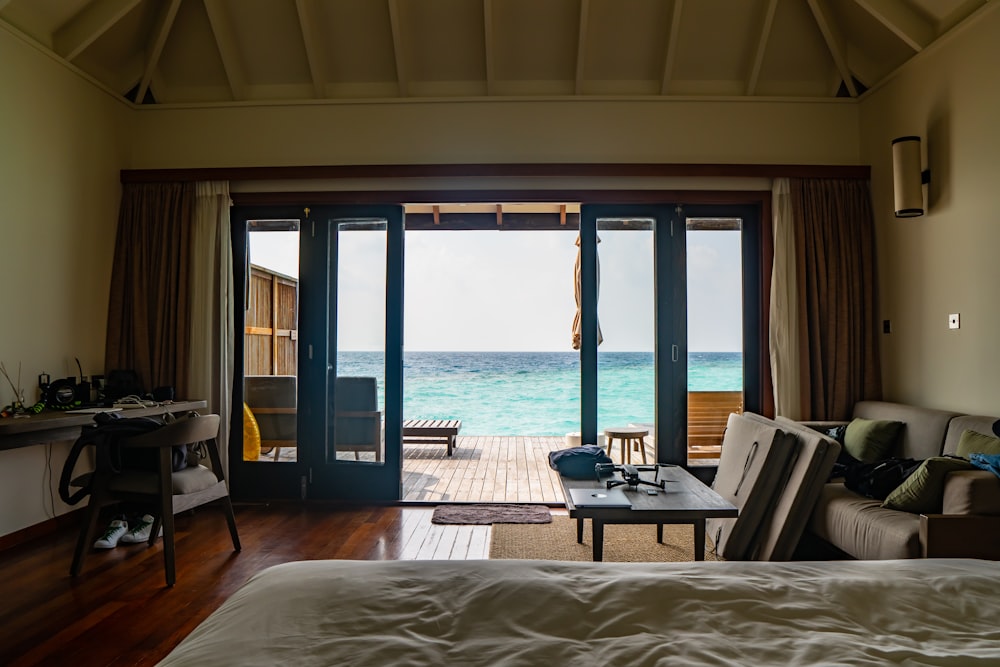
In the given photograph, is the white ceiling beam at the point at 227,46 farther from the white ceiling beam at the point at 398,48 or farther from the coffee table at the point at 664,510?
the coffee table at the point at 664,510

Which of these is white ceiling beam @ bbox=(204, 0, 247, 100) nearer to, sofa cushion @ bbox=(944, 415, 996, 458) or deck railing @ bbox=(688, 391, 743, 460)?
deck railing @ bbox=(688, 391, 743, 460)

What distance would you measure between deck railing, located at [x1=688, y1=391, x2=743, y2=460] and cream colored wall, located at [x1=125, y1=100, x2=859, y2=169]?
177 centimetres

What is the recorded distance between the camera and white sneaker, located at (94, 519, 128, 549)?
3.62 meters

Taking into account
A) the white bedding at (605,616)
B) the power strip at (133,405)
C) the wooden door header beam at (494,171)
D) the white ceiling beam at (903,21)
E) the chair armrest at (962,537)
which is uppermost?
the white ceiling beam at (903,21)

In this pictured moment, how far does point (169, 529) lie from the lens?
3057 millimetres

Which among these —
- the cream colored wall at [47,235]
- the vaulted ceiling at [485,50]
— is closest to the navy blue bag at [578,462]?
the vaulted ceiling at [485,50]

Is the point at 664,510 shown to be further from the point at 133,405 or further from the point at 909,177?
the point at 133,405

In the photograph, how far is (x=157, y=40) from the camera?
14.8 feet

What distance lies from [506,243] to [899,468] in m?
13.9

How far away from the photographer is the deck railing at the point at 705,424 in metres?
4.72

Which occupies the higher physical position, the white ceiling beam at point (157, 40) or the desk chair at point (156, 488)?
the white ceiling beam at point (157, 40)

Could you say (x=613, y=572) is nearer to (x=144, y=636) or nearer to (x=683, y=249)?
(x=144, y=636)

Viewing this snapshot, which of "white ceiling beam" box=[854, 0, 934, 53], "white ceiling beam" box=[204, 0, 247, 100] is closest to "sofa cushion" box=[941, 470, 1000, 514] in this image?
"white ceiling beam" box=[854, 0, 934, 53]

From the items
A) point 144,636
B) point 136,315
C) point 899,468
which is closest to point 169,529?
point 144,636
